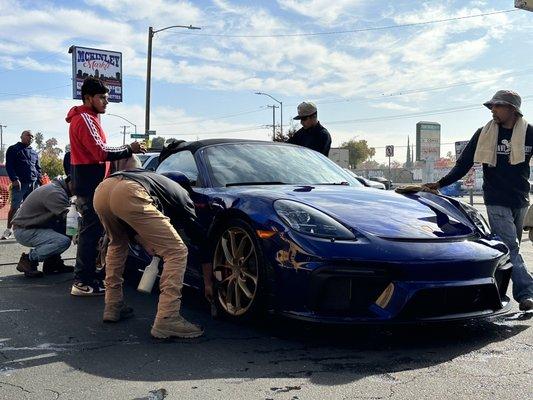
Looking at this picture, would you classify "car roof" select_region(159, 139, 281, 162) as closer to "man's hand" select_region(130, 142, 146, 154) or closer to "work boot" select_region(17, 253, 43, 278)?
"man's hand" select_region(130, 142, 146, 154)

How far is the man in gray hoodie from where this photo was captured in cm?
587

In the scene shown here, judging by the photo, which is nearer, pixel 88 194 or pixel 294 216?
pixel 294 216

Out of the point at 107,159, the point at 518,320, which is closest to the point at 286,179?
the point at 107,159

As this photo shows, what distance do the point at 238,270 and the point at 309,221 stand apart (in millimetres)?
623

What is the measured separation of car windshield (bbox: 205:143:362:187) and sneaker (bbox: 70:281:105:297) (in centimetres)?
150

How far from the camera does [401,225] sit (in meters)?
3.57

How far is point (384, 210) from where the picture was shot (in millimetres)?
3781

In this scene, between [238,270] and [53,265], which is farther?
[53,265]

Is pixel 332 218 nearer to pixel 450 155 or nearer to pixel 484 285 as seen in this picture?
pixel 484 285

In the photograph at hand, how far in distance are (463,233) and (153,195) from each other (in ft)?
6.51

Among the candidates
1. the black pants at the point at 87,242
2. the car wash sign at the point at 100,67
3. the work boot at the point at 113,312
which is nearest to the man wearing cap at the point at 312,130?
the black pants at the point at 87,242

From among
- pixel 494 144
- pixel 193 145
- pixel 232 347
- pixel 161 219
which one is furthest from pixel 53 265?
pixel 494 144

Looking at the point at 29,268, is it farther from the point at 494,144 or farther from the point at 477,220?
the point at 494,144

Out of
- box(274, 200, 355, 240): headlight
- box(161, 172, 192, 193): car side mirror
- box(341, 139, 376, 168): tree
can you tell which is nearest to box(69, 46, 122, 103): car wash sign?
box(161, 172, 192, 193): car side mirror
